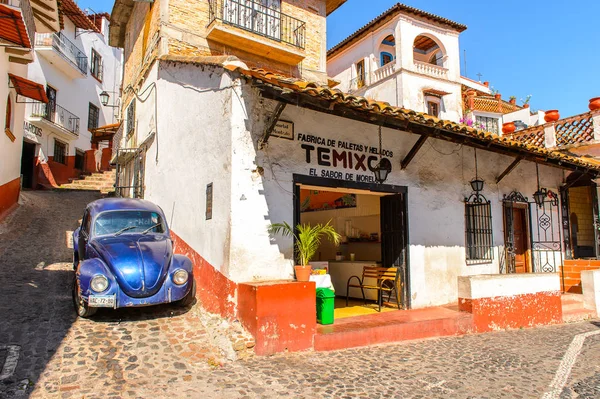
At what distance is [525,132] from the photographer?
1590 centimetres

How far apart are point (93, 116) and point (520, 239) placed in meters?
26.8

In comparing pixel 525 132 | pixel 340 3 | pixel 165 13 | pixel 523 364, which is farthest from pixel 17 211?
pixel 525 132

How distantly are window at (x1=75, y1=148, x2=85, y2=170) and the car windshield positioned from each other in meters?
21.5

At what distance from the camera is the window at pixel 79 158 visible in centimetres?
2639

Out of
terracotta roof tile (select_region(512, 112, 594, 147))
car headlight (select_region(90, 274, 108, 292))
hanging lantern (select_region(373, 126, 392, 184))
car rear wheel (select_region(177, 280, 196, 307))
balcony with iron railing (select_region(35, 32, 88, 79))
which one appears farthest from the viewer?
balcony with iron railing (select_region(35, 32, 88, 79))

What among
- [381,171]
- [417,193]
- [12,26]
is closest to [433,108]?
[417,193]

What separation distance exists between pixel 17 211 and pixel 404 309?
1366 centimetres

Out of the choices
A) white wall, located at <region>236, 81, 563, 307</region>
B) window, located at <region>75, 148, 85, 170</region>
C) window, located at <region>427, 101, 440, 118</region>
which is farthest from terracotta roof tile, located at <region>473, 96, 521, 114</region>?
window, located at <region>75, 148, 85, 170</region>

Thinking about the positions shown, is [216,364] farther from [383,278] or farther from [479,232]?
[479,232]

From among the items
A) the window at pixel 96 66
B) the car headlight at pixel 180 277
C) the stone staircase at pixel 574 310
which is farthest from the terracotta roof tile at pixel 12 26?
the window at pixel 96 66

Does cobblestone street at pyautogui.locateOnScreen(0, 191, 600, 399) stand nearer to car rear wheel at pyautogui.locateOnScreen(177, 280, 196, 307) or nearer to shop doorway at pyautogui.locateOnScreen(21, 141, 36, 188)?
car rear wheel at pyautogui.locateOnScreen(177, 280, 196, 307)

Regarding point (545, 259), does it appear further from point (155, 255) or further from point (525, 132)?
point (155, 255)

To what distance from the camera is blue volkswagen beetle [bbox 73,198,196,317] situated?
603 centimetres

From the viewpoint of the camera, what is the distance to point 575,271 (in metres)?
11.6
